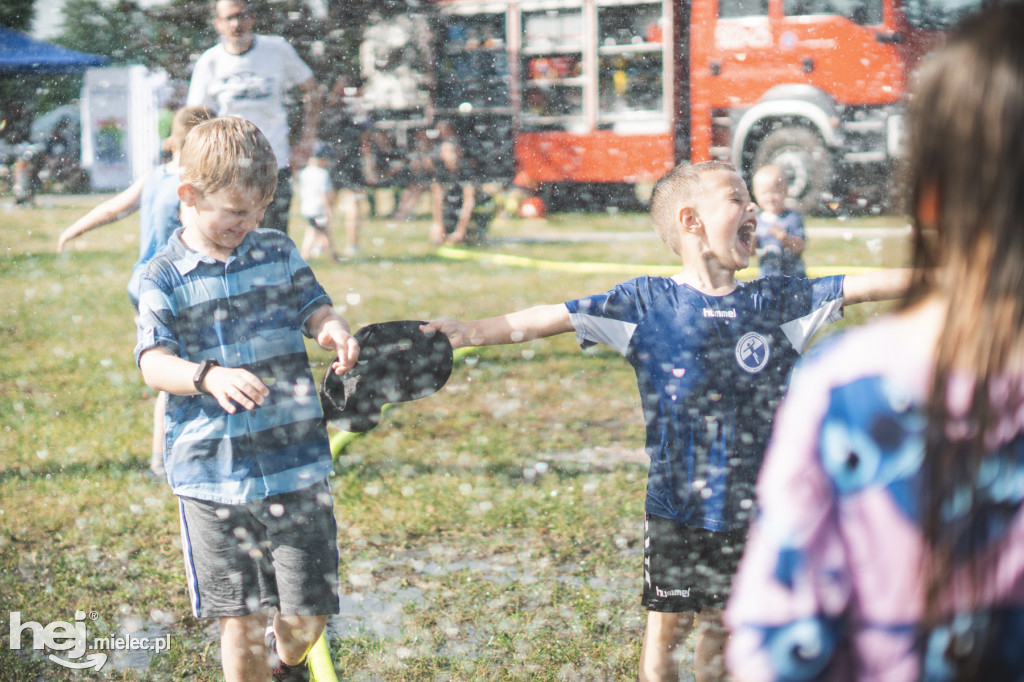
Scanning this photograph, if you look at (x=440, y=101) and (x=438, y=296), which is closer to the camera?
(x=438, y=296)

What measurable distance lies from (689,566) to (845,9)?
41.1 ft

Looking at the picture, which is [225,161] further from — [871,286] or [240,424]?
[871,286]

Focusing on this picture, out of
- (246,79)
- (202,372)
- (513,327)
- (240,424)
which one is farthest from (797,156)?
(202,372)

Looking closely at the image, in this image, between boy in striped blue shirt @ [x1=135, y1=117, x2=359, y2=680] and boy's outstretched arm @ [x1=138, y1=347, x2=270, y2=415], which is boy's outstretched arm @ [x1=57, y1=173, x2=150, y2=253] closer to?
boy in striped blue shirt @ [x1=135, y1=117, x2=359, y2=680]

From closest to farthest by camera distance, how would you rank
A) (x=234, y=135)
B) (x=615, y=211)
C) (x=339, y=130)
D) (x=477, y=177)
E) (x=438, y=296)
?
(x=234, y=135)
(x=438, y=296)
(x=477, y=177)
(x=615, y=211)
(x=339, y=130)

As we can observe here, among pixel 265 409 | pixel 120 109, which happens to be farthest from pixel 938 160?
pixel 120 109

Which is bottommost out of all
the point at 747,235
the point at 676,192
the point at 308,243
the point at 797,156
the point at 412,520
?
the point at 412,520

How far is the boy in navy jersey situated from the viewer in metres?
2.35

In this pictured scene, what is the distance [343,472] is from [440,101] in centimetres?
1418

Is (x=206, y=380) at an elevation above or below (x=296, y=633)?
above

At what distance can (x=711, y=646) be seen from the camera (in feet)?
8.13

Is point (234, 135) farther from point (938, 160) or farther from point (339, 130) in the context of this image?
point (339, 130)

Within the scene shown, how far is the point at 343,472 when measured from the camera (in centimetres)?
455

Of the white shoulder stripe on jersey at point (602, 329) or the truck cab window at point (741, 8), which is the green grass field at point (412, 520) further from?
the truck cab window at point (741, 8)
